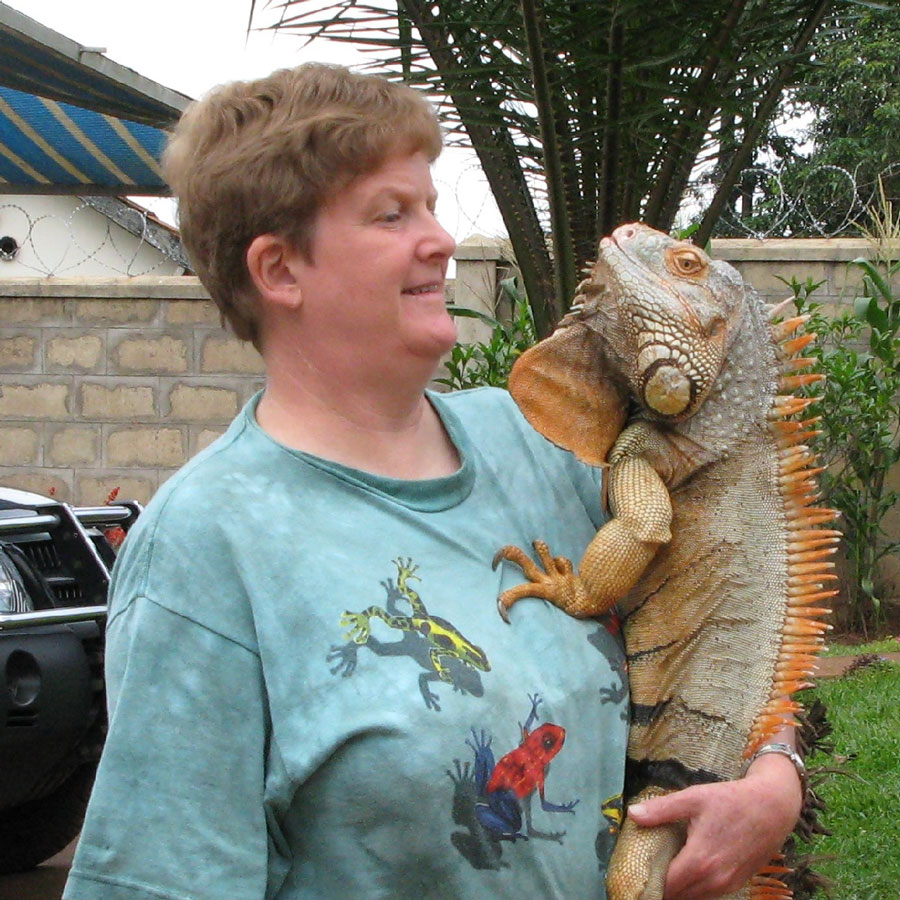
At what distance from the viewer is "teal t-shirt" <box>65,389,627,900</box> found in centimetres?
144

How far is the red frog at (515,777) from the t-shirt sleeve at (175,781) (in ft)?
0.87

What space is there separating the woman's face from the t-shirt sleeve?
0.44m

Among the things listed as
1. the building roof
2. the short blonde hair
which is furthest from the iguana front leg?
the building roof

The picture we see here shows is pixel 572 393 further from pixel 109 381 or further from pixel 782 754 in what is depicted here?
pixel 109 381

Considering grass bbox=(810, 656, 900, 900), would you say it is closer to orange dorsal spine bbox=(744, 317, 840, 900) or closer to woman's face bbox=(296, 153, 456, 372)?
orange dorsal spine bbox=(744, 317, 840, 900)

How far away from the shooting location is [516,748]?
4.99 ft

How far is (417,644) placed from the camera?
59.2 inches

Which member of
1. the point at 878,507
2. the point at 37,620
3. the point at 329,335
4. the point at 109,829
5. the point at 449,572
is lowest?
the point at 878,507

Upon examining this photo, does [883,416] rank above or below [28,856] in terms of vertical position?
above

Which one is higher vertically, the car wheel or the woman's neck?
the woman's neck

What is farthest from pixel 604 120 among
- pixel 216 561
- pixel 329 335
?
pixel 216 561

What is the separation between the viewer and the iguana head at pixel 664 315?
1.74 meters

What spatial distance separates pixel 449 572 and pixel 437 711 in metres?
0.20

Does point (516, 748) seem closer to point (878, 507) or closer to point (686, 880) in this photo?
point (686, 880)
